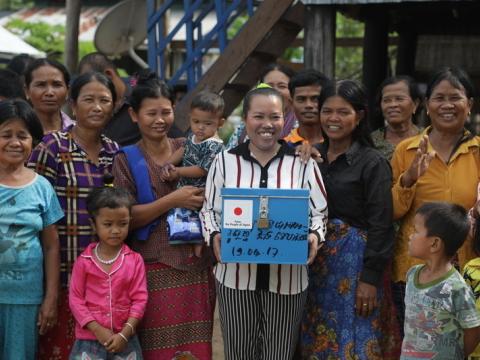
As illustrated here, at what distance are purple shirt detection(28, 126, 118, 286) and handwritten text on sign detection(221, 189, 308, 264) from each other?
2.83 ft

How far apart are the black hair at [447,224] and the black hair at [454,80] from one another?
785 mm

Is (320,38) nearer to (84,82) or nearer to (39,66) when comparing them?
(39,66)

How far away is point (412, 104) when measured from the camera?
4.97 meters

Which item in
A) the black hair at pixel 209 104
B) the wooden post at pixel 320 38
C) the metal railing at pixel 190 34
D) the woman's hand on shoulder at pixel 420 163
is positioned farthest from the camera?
the metal railing at pixel 190 34

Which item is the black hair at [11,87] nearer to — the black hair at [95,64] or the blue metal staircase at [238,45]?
the black hair at [95,64]

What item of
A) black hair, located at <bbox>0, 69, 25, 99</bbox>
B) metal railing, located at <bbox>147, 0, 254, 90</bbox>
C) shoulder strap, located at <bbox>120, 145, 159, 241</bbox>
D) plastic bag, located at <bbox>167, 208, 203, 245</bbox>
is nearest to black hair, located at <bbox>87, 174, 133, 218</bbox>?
shoulder strap, located at <bbox>120, 145, 159, 241</bbox>

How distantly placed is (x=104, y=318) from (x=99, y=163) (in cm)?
85

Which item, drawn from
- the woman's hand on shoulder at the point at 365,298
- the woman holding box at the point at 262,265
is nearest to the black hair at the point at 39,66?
the woman holding box at the point at 262,265

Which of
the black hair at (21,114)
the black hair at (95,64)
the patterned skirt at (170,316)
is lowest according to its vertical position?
the patterned skirt at (170,316)

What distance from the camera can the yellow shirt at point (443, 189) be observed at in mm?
4039

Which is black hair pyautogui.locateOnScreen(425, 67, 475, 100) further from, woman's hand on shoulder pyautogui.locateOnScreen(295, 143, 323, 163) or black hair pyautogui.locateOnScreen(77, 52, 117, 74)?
black hair pyautogui.locateOnScreen(77, 52, 117, 74)

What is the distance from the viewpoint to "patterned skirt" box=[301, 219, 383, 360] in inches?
159

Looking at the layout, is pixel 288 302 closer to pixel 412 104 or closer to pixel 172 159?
pixel 172 159

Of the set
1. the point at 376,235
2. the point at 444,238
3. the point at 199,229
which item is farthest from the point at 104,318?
the point at 444,238
